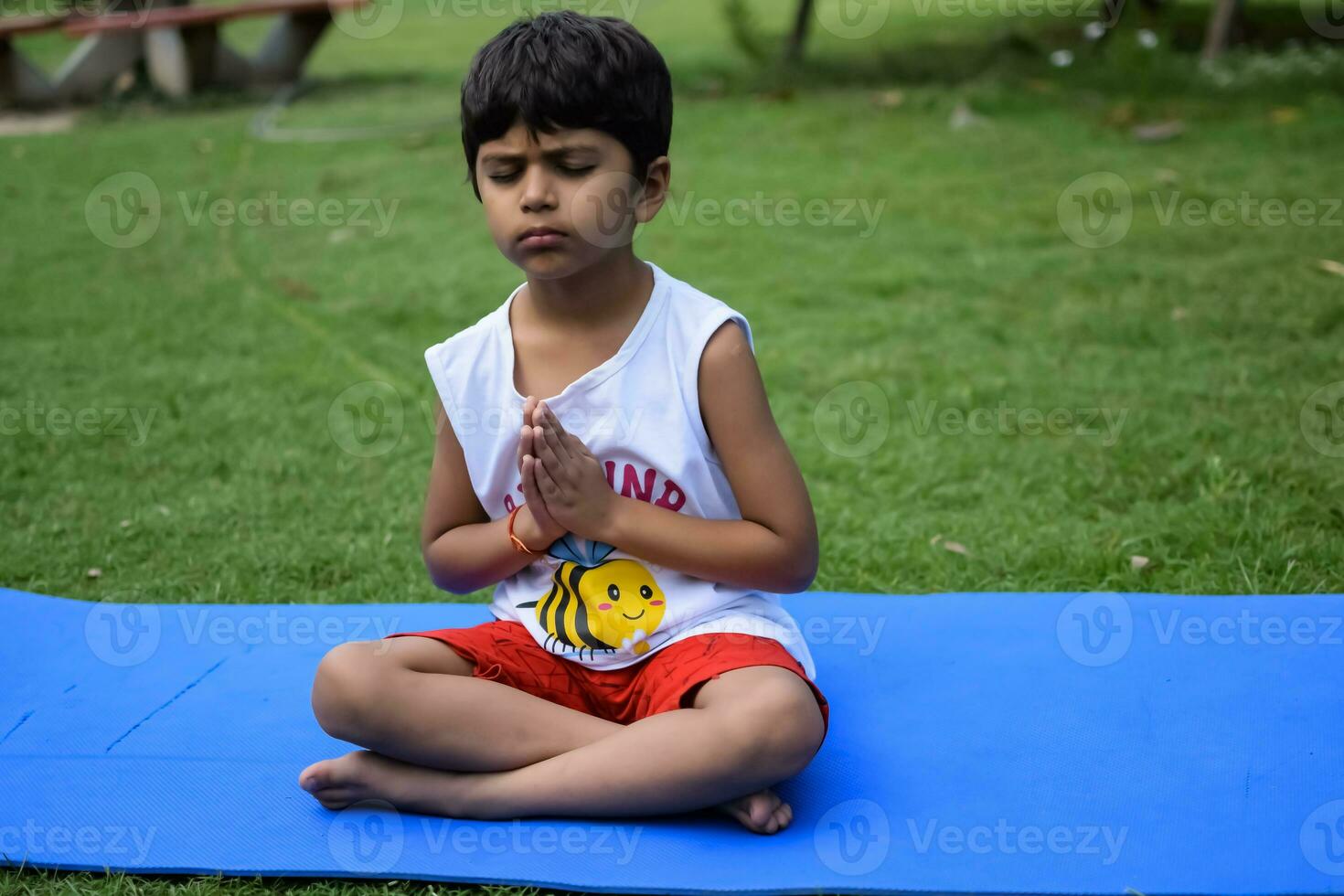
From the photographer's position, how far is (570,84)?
1.96m

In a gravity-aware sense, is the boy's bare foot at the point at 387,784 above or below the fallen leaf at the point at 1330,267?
above

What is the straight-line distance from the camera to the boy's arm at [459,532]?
2201mm

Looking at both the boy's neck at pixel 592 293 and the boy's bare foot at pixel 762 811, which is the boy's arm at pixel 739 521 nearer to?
the boy's neck at pixel 592 293

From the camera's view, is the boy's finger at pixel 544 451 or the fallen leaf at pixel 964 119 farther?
the fallen leaf at pixel 964 119

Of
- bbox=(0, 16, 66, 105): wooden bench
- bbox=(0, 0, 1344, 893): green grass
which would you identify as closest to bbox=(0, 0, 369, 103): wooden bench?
bbox=(0, 16, 66, 105): wooden bench

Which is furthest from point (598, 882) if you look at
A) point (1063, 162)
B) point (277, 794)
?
point (1063, 162)

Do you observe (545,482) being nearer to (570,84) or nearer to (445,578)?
(445,578)

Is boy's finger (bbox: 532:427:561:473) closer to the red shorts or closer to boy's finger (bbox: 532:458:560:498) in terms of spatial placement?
boy's finger (bbox: 532:458:560:498)

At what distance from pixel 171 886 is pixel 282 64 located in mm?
10127

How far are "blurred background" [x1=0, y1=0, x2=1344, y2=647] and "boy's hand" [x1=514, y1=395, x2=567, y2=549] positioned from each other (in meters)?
1.05

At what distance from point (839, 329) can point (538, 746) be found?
3041mm

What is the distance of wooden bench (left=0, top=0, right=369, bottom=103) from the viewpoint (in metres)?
10.0

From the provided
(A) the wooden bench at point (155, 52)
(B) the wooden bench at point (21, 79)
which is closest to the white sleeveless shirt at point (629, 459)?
(A) the wooden bench at point (155, 52)

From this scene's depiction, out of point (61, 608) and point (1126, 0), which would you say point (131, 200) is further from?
point (1126, 0)
